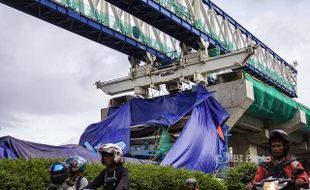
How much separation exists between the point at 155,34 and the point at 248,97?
1031cm

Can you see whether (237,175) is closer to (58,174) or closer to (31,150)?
(31,150)

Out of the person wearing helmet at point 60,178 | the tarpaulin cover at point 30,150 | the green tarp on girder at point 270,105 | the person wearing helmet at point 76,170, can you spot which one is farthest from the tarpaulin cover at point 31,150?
the green tarp on girder at point 270,105

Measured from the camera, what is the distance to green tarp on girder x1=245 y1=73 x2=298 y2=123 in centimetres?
3366

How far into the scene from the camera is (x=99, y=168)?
1485 centimetres

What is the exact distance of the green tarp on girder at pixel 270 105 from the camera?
3366 centimetres

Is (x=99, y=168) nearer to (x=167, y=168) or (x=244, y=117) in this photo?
(x=167, y=168)

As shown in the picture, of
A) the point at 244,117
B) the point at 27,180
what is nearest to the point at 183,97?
the point at 244,117

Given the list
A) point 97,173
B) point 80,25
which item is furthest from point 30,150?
point 80,25

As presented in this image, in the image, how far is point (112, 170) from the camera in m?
4.98

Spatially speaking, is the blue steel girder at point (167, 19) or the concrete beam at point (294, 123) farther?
the concrete beam at point (294, 123)

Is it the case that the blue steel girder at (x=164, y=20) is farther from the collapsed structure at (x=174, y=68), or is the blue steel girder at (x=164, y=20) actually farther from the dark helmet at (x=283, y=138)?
the dark helmet at (x=283, y=138)

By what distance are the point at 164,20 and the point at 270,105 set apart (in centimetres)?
1208

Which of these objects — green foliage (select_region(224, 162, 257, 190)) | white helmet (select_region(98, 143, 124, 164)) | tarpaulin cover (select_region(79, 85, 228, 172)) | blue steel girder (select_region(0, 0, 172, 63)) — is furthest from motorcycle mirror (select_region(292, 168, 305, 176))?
blue steel girder (select_region(0, 0, 172, 63))

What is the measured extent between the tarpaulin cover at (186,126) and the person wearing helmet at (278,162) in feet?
55.6
